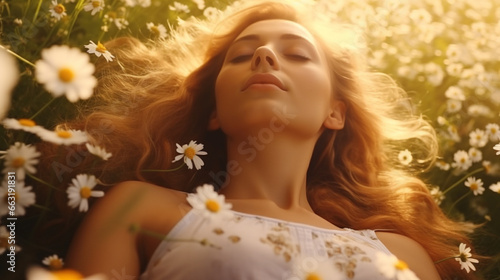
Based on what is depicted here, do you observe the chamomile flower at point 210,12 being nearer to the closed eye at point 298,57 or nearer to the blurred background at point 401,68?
the blurred background at point 401,68

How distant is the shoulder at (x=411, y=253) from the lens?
5.60ft

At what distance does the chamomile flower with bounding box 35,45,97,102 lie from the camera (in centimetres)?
114

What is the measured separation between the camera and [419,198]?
2135 mm

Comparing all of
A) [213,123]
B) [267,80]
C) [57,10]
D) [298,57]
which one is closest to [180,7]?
[57,10]

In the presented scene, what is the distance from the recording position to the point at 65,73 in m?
1.16

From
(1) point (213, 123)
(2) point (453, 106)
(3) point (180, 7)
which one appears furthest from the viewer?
(2) point (453, 106)

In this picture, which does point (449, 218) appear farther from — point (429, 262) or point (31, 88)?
point (31, 88)

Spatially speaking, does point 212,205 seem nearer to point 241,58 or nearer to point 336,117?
point 241,58

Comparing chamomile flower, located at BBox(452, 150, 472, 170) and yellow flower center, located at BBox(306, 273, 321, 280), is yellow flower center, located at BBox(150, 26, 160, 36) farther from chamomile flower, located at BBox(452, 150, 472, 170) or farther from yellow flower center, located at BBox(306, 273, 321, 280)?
yellow flower center, located at BBox(306, 273, 321, 280)

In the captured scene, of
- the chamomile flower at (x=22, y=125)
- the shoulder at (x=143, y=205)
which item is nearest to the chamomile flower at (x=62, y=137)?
the chamomile flower at (x=22, y=125)

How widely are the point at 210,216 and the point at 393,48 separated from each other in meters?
2.52

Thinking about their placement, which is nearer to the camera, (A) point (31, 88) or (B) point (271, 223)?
(B) point (271, 223)

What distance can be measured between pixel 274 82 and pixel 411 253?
0.66 metres

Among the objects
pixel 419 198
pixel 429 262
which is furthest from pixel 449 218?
pixel 429 262
